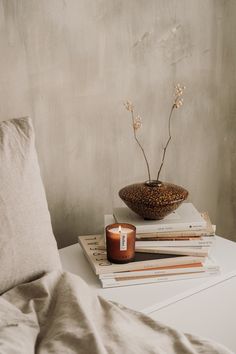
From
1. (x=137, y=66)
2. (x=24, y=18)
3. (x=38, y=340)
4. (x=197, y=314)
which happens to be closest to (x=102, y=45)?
(x=137, y=66)

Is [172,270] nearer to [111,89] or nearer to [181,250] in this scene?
[181,250]

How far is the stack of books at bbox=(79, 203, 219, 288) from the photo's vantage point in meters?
1.25

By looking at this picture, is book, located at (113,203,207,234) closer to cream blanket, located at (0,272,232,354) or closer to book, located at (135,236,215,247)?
book, located at (135,236,215,247)

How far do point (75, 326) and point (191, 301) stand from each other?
16.9 inches

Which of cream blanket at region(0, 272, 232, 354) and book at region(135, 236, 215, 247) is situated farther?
book at region(135, 236, 215, 247)

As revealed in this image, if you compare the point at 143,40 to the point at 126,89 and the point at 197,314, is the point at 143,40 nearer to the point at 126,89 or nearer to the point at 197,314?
the point at 126,89

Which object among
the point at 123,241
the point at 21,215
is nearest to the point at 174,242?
the point at 123,241

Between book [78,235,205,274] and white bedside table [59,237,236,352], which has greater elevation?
book [78,235,205,274]

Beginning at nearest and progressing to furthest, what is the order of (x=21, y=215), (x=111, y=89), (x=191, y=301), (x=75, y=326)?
1. (x=75, y=326)
2. (x=21, y=215)
3. (x=191, y=301)
4. (x=111, y=89)

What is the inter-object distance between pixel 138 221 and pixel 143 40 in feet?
1.96

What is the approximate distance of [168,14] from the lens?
5.32 ft

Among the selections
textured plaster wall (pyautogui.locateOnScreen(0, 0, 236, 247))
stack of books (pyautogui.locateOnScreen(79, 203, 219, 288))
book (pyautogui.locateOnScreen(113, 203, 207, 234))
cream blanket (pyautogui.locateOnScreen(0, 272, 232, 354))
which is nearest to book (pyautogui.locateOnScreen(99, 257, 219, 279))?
stack of books (pyautogui.locateOnScreen(79, 203, 219, 288))

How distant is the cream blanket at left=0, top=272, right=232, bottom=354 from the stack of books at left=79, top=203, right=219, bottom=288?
23 cm

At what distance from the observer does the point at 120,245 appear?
1.24 m
